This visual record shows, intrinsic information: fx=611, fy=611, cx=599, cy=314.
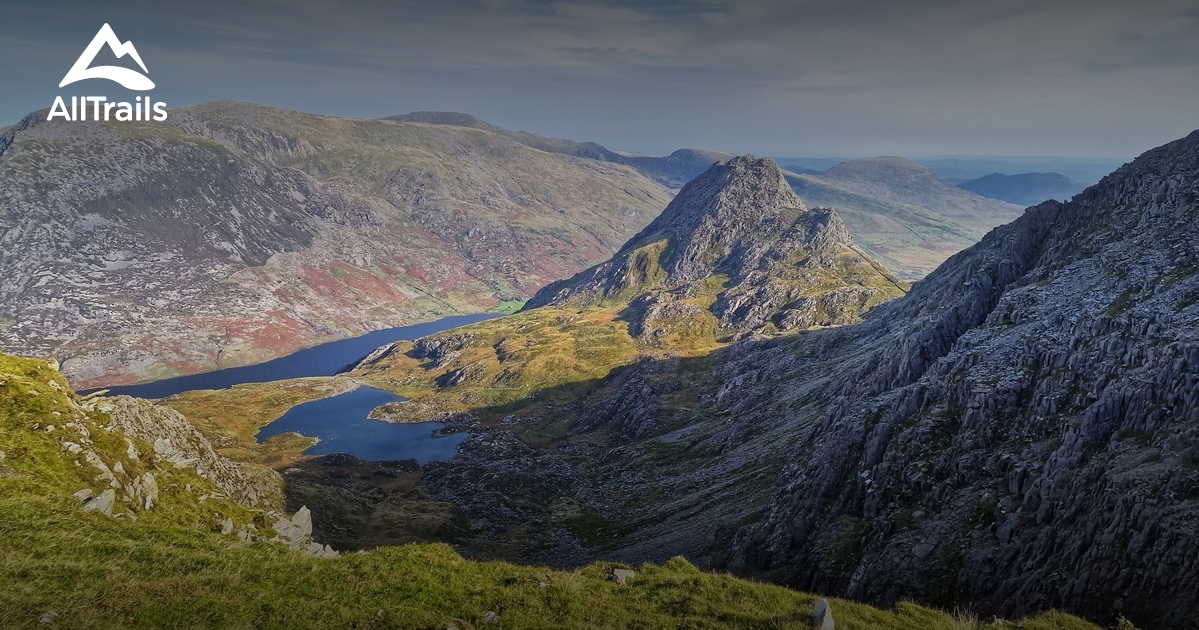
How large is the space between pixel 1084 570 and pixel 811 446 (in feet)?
162

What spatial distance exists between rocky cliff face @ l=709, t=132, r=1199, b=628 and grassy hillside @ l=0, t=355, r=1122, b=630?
13758 mm

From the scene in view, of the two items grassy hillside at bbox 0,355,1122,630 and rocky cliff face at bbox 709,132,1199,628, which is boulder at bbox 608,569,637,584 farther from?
rocky cliff face at bbox 709,132,1199,628

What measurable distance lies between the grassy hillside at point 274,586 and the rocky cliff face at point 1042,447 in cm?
1376

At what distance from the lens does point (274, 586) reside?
3120 cm

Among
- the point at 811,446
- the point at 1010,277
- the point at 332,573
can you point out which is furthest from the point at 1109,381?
the point at 332,573

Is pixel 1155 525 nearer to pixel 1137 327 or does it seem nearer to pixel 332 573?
pixel 1137 327

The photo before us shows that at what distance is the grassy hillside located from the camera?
88.7ft

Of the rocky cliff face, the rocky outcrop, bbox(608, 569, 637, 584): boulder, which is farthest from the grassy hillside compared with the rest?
the rocky outcrop

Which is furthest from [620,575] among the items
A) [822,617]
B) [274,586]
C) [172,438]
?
[172,438]

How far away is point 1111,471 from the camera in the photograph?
50.8 m

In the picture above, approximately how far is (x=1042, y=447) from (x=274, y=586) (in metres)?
66.7

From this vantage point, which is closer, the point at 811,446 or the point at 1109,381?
the point at 1109,381

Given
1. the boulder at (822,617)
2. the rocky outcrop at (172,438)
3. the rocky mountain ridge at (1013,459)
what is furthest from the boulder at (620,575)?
the rocky outcrop at (172,438)

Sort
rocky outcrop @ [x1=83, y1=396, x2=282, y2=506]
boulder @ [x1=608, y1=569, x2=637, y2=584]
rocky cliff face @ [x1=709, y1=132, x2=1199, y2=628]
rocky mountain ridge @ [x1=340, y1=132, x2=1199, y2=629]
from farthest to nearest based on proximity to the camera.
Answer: rocky outcrop @ [x1=83, y1=396, x2=282, y2=506] < rocky mountain ridge @ [x1=340, y1=132, x2=1199, y2=629] < rocky cliff face @ [x1=709, y1=132, x2=1199, y2=628] < boulder @ [x1=608, y1=569, x2=637, y2=584]
